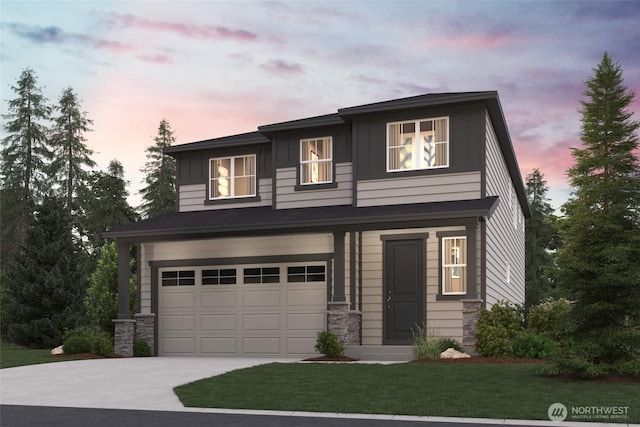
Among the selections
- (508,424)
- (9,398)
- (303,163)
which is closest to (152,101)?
(303,163)

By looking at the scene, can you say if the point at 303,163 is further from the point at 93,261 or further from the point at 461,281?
the point at 93,261

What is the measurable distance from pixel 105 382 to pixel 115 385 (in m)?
0.57

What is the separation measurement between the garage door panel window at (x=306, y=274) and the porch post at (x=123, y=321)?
4.69 m

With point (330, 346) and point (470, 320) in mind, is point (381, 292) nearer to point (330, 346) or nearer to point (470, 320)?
point (330, 346)

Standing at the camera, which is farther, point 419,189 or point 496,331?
point 419,189

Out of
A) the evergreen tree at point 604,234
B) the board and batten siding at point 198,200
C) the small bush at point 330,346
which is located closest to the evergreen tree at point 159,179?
the board and batten siding at point 198,200

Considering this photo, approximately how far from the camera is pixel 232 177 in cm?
2283

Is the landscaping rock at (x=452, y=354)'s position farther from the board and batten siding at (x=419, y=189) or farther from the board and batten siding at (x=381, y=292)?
the board and batten siding at (x=419, y=189)

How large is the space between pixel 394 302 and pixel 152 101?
15.7 m

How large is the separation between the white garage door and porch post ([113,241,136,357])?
110cm

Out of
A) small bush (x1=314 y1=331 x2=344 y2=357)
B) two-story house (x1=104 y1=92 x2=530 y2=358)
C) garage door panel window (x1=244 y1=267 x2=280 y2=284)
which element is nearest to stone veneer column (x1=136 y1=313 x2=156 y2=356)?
two-story house (x1=104 y1=92 x2=530 y2=358)

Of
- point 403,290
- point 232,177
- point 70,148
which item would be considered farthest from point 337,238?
point 70,148

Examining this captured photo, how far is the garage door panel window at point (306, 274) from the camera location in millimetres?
19547

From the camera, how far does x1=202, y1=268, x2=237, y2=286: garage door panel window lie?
20641 millimetres
